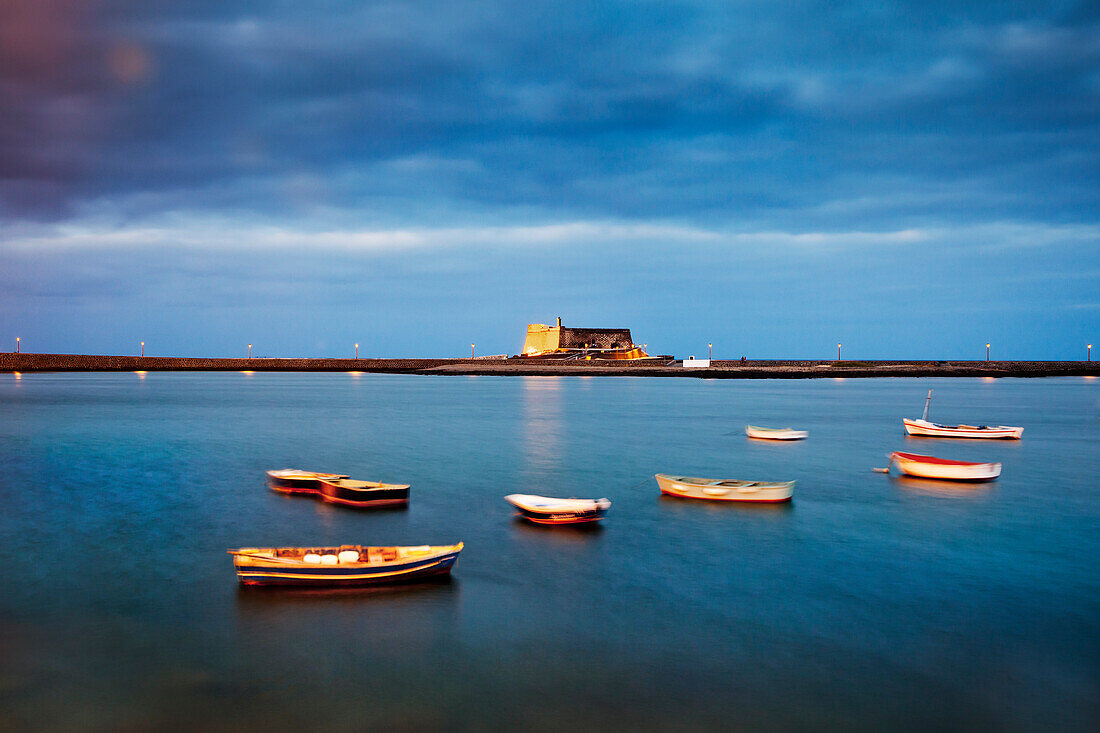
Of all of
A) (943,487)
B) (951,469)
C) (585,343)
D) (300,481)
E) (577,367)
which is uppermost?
(585,343)


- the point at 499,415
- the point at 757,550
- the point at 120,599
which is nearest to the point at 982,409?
the point at 499,415

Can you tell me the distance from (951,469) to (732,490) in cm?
953

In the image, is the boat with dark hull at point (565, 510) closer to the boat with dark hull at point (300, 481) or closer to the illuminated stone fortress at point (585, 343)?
the boat with dark hull at point (300, 481)

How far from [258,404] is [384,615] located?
200ft

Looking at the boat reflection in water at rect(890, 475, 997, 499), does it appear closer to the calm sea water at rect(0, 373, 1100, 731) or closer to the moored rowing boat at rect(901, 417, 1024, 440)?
the calm sea water at rect(0, 373, 1100, 731)

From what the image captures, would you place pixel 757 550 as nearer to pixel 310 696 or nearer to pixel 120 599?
pixel 310 696

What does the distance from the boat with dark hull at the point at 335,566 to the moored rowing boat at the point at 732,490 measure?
10702 millimetres

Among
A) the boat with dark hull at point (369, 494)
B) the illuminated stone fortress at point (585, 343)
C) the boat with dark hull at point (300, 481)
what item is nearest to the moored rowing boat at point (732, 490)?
the boat with dark hull at point (369, 494)

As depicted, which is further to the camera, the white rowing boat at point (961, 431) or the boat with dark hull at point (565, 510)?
the white rowing boat at point (961, 431)

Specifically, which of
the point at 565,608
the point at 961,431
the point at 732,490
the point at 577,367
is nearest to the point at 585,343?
the point at 577,367

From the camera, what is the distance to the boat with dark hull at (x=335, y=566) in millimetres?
13258

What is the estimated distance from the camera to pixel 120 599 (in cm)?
1348

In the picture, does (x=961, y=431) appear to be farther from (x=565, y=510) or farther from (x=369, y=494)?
(x=369, y=494)

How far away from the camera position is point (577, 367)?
455 feet
